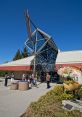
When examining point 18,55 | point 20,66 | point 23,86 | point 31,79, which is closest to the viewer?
point 23,86

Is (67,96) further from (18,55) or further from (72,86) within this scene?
(18,55)

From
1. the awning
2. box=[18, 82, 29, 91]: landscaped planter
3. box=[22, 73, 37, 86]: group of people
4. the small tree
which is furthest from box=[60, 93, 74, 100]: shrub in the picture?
the small tree

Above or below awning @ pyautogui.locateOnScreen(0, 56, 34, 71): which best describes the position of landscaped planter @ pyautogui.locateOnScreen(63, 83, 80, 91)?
below

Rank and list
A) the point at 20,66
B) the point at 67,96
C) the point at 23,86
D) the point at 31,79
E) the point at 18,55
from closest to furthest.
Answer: the point at 67,96, the point at 23,86, the point at 31,79, the point at 20,66, the point at 18,55

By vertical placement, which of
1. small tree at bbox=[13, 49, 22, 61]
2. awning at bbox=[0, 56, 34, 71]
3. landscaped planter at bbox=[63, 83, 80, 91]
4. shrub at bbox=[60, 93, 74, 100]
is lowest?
shrub at bbox=[60, 93, 74, 100]

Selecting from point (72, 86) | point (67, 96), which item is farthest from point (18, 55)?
point (67, 96)

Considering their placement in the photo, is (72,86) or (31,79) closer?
(72,86)

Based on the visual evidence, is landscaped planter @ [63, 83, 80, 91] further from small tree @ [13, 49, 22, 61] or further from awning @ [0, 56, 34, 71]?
small tree @ [13, 49, 22, 61]

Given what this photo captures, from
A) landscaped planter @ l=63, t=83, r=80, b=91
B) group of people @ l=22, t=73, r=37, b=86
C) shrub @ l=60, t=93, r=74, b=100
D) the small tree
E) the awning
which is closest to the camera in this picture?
shrub @ l=60, t=93, r=74, b=100

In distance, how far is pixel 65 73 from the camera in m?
11.6

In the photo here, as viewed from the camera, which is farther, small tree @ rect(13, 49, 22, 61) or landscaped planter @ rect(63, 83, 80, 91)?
small tree @ rect(13, 49, 22, 61)

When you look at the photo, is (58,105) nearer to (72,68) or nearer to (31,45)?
(72,68)

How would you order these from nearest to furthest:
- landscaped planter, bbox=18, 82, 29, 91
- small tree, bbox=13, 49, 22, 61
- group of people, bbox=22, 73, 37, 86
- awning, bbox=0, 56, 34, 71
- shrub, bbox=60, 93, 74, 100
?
shrub, bbox=60, 93, 74, 100, landscaped planter, bbox=18, 82, 29, 91, group of people, bbox=22, 73, 37, 86, awning, bbox=0, 56, 34, 71, small tree, bbox=13, 49, 22, 61

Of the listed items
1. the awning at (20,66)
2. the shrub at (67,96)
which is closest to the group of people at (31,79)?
the awning at (20,66)
